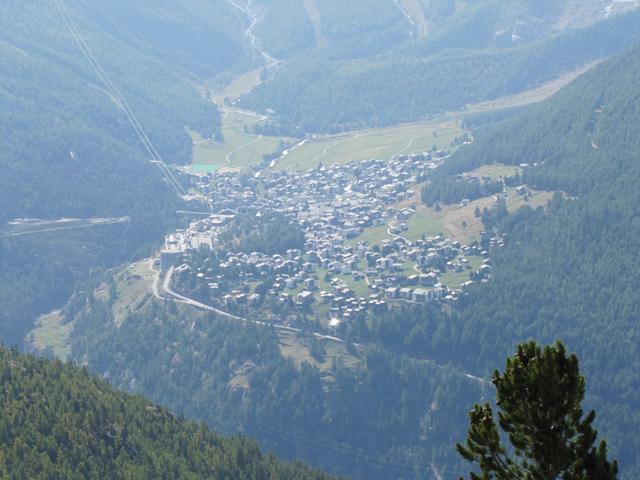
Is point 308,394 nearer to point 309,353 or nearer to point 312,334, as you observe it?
point 309,353

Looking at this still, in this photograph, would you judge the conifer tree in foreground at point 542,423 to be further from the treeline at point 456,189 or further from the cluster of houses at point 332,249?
the treeline at point 456,189

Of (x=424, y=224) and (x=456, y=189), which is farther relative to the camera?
(x=456, y=189)

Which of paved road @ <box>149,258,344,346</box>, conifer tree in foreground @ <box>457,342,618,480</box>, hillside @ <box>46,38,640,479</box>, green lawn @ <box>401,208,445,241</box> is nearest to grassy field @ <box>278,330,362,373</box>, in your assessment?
hillside @ <box>46,38,640,479</box>

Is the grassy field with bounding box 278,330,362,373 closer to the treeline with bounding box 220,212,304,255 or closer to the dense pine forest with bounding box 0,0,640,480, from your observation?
the dense pine forest with bounding box 0,0,640,480

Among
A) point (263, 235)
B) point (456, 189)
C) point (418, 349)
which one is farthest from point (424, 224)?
point (418, 349)

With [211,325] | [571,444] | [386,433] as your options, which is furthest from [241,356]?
[571,444]

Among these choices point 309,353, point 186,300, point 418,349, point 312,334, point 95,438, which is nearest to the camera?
point 95,438
